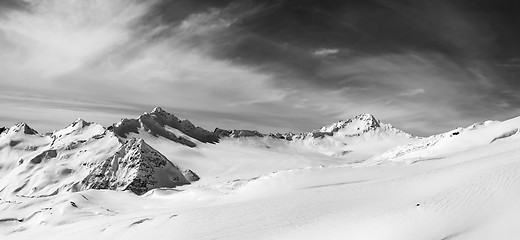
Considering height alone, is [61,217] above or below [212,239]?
below

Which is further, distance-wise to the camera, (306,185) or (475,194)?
(306,185)

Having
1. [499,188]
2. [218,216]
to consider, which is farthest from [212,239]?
[499,188]

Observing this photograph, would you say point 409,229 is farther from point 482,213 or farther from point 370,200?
point 370,200

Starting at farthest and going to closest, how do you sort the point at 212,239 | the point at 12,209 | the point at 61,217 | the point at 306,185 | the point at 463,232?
the point at 12,209
the point at 61,217
the point at 306,185
the point at 212,239
the point at 463,232

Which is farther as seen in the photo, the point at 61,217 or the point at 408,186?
the point at 61,217

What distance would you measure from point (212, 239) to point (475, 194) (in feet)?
65.1

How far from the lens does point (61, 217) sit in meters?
75.7

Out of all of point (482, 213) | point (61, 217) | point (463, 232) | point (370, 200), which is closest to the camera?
point (463, 232)

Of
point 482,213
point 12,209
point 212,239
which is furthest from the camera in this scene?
point 12,209

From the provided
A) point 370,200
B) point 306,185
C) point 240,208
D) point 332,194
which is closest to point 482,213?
point 370,200

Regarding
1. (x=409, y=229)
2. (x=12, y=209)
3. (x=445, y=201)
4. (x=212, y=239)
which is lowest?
(x=12, y=209)

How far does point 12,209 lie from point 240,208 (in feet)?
282

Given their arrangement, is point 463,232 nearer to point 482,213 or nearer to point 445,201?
point 482,213

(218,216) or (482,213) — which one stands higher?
(482,213)
